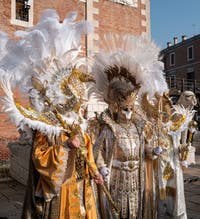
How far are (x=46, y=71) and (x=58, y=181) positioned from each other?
3.58ft

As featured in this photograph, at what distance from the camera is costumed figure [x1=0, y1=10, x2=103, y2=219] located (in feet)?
8.16

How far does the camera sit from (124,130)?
3.18 m

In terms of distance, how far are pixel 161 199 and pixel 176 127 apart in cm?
102

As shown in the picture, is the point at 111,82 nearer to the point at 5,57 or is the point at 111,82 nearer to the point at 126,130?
the point at 126,130

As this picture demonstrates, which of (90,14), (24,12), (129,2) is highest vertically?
(129,2)

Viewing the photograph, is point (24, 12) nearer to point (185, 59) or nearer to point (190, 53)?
point (190, 53)

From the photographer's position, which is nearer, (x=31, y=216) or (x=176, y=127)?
(x=31, y=216)

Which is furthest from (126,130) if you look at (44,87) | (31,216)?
(31,216)

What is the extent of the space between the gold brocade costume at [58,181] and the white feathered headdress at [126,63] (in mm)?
1025

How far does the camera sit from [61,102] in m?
2.73

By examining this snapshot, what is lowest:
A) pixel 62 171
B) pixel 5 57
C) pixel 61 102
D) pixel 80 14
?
pixel 62 171

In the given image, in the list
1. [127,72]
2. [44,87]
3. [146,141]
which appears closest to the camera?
[44,87]

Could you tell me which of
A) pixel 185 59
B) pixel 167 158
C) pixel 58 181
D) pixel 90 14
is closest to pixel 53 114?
pixel 58 181

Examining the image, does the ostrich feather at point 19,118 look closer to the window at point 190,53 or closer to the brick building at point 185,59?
the brick building at point 185,59
